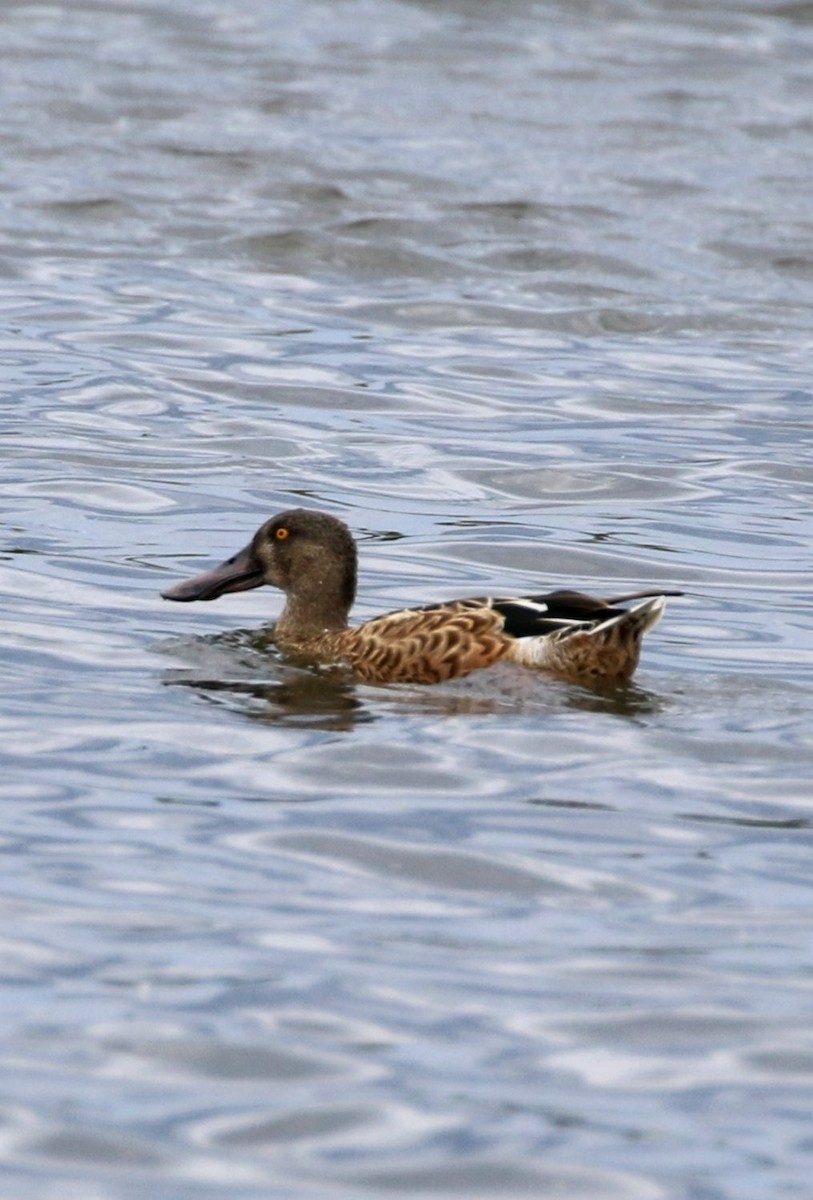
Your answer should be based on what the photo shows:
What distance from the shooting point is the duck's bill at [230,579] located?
11.2 m

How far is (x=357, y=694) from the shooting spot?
10156 mm

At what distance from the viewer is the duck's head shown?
11102 mm

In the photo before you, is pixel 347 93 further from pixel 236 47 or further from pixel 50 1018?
pixel 50 1018

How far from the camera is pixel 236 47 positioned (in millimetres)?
30500

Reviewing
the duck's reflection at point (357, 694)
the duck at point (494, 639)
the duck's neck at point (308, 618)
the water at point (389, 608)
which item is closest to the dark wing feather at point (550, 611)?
the duck at point (494, 639)

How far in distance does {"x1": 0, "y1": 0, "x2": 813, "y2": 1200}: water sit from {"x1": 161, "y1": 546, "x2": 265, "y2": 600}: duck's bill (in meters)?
0.21

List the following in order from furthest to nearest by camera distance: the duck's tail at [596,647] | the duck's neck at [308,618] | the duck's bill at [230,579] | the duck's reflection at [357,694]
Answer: the duck's bill at [230,579] < the duck's neck at [308,618] < the duck's tail at [596,647] < the duck's reflection at [357,694]

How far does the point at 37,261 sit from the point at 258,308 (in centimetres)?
246

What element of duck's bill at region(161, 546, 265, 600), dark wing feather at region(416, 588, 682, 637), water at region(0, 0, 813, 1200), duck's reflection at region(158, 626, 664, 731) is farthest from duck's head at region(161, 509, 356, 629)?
dark wing feather at region(416, 588, 682, 637)

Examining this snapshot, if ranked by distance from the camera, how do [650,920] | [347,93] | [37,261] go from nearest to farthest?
[650,920], [37,261], [347,93]

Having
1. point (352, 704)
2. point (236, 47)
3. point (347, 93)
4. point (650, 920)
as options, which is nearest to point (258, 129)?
point (347, 93)

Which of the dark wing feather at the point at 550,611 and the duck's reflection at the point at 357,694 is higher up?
the dark wing feather at the point at 550,611

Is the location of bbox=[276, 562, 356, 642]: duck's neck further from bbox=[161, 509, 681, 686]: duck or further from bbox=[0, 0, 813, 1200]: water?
bbox=[0, 0, 813, 1200]: water

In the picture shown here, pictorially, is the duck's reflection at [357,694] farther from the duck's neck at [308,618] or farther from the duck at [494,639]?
the duck's neck at [308,618]
